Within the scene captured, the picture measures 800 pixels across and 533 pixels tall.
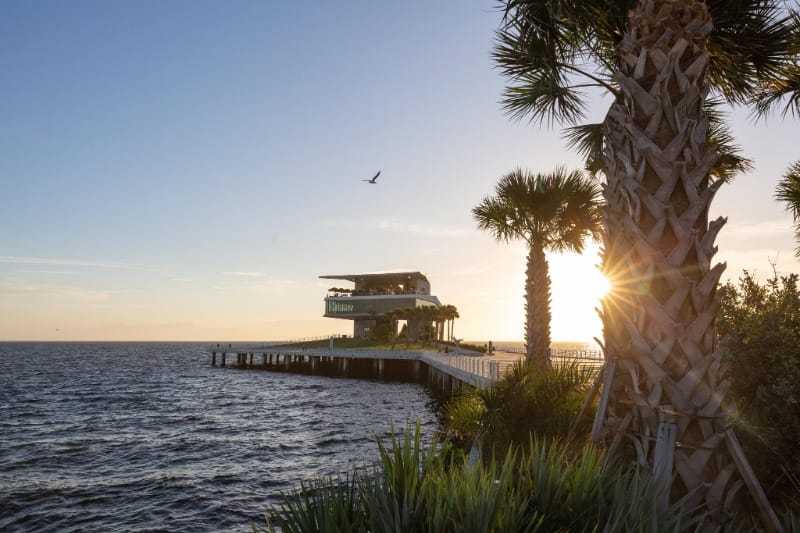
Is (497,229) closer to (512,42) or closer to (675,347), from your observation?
(512,42)

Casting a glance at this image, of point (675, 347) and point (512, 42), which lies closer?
point (675, 347)

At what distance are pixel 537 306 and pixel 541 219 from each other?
339 cm

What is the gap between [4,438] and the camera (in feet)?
85.3

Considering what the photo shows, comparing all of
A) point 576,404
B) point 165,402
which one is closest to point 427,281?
point 165,402

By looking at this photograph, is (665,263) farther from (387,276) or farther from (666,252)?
(387,276)

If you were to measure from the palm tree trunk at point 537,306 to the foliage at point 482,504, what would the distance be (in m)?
15.6

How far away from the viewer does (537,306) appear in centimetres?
2005

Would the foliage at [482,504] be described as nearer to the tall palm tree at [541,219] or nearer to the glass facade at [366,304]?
the tall palm tree at [541,219]

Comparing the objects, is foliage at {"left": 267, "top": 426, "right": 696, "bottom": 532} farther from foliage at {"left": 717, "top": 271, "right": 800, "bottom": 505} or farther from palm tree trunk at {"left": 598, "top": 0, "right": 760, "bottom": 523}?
foliage at {"left": 717, "top": 271, "right": 800, "bottom": 505}

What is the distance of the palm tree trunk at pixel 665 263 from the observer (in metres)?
5.06

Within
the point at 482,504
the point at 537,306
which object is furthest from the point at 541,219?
the point at 482,504

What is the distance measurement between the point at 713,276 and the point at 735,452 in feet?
5.51

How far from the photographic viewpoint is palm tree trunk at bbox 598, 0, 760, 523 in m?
5.06

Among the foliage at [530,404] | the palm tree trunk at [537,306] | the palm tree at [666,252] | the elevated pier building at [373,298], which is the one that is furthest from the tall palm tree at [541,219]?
the elevated pier building at [373,298]
